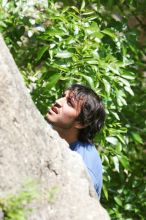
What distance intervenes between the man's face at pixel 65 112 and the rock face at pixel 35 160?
649 mm

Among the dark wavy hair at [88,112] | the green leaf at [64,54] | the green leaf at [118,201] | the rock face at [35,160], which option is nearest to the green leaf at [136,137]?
the green leaf at [118,201]

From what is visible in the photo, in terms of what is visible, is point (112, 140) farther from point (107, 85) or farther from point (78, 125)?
point (78, 125)

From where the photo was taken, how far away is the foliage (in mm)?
4688

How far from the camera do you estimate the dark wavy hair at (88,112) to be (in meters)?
3.99

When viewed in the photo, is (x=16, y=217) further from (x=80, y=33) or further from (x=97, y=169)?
(x=80, y=33)

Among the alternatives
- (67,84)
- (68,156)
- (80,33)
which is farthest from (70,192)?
(80,33)

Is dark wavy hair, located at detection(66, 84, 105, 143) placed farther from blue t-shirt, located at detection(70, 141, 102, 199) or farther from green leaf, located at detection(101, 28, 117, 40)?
green leaf, located at detection(101, 28, 117, 40)

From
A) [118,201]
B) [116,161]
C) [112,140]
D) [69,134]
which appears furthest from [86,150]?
[118,201]

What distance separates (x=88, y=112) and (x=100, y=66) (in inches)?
30.6

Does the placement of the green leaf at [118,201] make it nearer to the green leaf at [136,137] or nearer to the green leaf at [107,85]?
the green leaf at [136,137]

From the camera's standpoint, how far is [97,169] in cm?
381

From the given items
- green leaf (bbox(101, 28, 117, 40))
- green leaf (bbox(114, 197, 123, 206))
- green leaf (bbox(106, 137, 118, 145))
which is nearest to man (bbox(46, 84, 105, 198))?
green leaf (bbox(106, 137, 118, 145))

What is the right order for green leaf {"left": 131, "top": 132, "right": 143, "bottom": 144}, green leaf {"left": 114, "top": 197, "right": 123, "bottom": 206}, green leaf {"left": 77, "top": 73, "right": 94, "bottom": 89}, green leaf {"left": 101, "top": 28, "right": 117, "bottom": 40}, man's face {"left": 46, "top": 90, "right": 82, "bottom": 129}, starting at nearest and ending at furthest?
man's face {"left": 46, "top": 90, "right": 82, "bottom": 129}, green leaf {"left": 77, "top": 73, "right": 94, "bottom": 89}, green leaf {"left": 101, "top": 28, "right": 117, "bottom": 40}, green leaf {"left": 131, "top": 132, "right": 143, "bottom": 144}, green leaf {"left": 114, "top": 197, "right": 123, "bottom": 206}

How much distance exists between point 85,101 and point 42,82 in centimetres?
105
